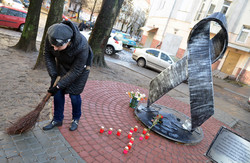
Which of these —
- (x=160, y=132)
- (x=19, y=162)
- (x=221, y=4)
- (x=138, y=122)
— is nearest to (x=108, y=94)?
(x=138, y=122)

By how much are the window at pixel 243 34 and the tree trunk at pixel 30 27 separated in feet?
65.5

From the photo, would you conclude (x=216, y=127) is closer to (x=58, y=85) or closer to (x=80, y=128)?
(x=80, y=128)

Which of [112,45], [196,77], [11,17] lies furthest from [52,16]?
[11,17]

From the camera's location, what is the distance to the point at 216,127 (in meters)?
5.89

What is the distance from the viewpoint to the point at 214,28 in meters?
18.7

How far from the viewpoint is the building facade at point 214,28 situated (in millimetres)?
→ 18444

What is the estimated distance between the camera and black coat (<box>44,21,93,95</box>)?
2.55 meters

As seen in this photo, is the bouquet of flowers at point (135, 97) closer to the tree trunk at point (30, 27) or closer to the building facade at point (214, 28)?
the tree trunk at point (30, 27)

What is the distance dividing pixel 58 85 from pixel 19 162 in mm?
1150

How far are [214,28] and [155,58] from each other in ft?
34.4

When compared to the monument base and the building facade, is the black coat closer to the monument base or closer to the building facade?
the monument base

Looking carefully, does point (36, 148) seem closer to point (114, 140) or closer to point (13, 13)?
point (114, 140)

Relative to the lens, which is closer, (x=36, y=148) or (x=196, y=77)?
(x=36, y=148)

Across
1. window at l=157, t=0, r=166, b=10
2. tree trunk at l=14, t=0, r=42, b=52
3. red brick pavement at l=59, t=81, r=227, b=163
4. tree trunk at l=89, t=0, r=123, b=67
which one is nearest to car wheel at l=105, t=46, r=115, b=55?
tree trunk at l=89, t=0, r=123, b=67
